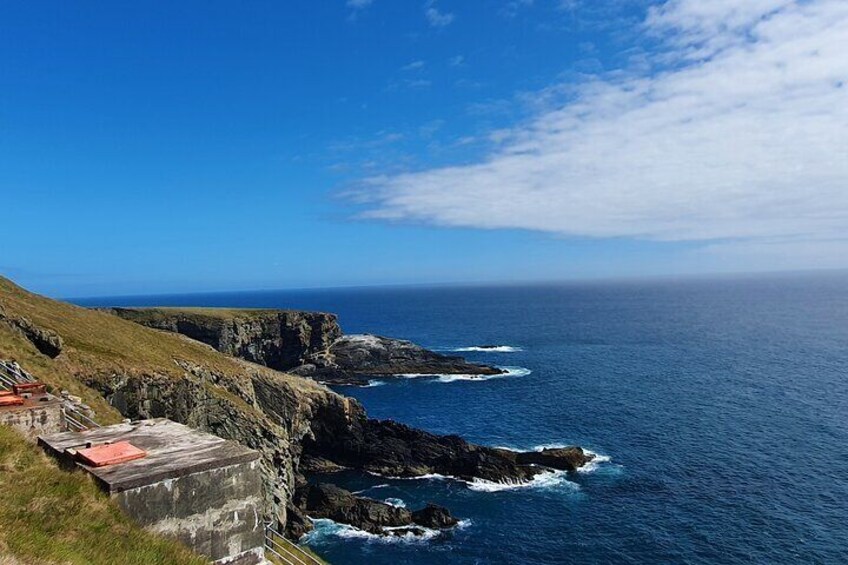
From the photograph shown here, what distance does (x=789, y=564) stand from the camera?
3547cm

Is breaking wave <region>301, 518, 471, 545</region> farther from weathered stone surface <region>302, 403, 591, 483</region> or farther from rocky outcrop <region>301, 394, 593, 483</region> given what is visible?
rocky outcrop <region>301, 394, 593, 483</region>

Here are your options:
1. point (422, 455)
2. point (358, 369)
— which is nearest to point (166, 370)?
point (422, 455)

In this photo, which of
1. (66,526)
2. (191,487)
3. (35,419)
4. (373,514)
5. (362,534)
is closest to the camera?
(66,526)

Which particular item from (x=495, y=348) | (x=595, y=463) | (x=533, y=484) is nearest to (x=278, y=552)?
(x=533, y=484)

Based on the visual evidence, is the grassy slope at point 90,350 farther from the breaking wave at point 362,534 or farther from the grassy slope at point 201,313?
the grassy slope at point 201,313

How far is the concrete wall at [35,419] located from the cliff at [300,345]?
82.7 m

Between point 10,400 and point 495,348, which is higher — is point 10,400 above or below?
above

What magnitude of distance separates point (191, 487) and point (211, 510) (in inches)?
31.8

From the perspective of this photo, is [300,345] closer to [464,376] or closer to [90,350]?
[464,376]

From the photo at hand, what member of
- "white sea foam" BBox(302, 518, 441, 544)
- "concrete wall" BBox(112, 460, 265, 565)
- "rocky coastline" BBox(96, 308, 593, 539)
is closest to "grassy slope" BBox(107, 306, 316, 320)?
"rocky coastline" BBox(96, 308, 593, 539)

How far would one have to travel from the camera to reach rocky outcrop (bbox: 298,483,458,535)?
139 feet

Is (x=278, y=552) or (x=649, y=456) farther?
(x=649, y=456)

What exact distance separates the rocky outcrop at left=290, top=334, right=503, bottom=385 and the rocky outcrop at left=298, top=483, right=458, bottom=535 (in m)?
52.4

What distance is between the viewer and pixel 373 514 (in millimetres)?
43312
